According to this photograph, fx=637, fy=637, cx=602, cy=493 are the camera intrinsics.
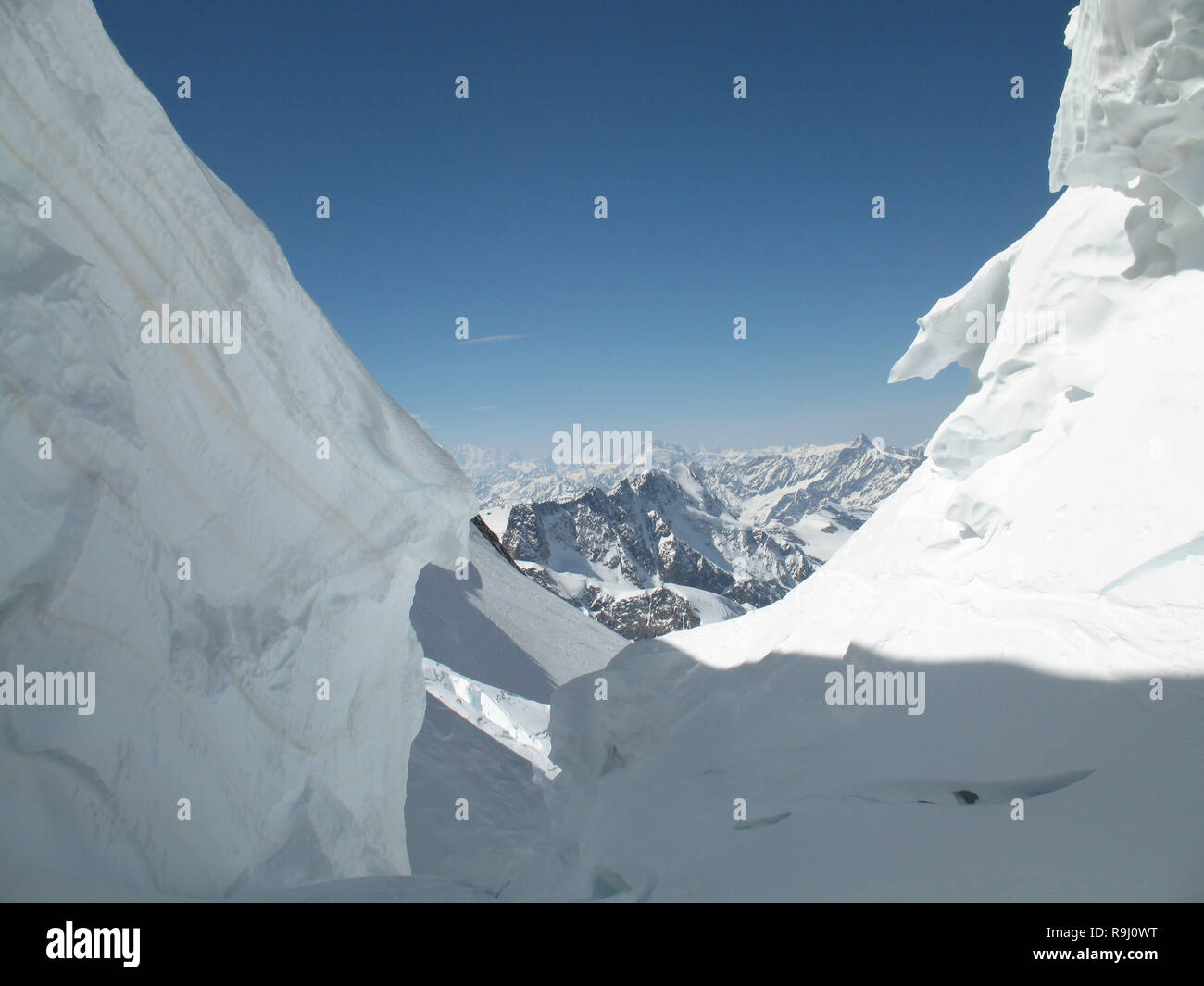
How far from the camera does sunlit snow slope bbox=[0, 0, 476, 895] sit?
383 centimetres

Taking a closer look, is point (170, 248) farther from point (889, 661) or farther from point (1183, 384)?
point (1183, 384)

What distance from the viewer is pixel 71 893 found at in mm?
3117

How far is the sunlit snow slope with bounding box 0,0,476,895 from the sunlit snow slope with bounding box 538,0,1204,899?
11.1 feet

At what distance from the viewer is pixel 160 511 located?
15.4ft

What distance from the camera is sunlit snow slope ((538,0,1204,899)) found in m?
4.12

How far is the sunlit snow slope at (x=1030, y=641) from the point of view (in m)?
4.12

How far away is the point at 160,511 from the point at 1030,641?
7302mm

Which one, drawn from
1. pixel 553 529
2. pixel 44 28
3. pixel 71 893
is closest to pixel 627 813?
pixel 71 893

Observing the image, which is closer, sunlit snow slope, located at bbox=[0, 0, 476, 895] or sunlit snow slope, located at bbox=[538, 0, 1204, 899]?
sunlit snow slope, located at bbox=[0, 0, 476, 895]

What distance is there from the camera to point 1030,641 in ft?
18.9

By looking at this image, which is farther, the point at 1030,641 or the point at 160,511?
the point at 1030,641

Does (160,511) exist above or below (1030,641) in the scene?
above

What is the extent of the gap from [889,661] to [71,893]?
6882 millimetres
